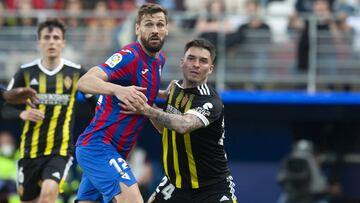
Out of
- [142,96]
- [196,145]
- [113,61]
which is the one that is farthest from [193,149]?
[113,61]

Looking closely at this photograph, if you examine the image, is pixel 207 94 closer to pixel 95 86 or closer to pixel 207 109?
pixel 207 109

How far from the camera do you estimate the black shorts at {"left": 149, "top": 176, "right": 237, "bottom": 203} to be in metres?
9.21

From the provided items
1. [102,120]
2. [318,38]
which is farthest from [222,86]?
[102,120]

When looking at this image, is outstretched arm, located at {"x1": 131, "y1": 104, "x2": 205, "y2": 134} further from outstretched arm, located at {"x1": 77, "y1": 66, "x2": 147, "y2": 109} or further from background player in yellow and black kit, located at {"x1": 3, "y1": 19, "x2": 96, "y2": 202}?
background player in yellow and black kit, located at {"x1": 3, "y1": 19, "x2": 96, "y2": 202}

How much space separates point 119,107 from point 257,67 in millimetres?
7937

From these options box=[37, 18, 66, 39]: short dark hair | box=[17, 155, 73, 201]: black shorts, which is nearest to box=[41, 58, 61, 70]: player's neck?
box=[37, 18, 66, 39]: short dark hair

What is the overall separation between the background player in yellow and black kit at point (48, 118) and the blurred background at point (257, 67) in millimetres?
4728

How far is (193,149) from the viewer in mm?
9195

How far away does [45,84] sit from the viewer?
11.3m

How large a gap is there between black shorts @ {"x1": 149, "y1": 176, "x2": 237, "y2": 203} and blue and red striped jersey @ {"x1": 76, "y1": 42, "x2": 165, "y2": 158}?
55cm

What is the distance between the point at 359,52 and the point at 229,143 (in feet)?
10.2

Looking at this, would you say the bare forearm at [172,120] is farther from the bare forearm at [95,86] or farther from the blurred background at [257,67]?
the blurred background at [257,67]

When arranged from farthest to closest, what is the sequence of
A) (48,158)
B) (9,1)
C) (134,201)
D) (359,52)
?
(9,1) < (359,52) < (48,158) < (134,201)

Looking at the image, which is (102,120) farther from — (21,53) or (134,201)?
(21,53)
